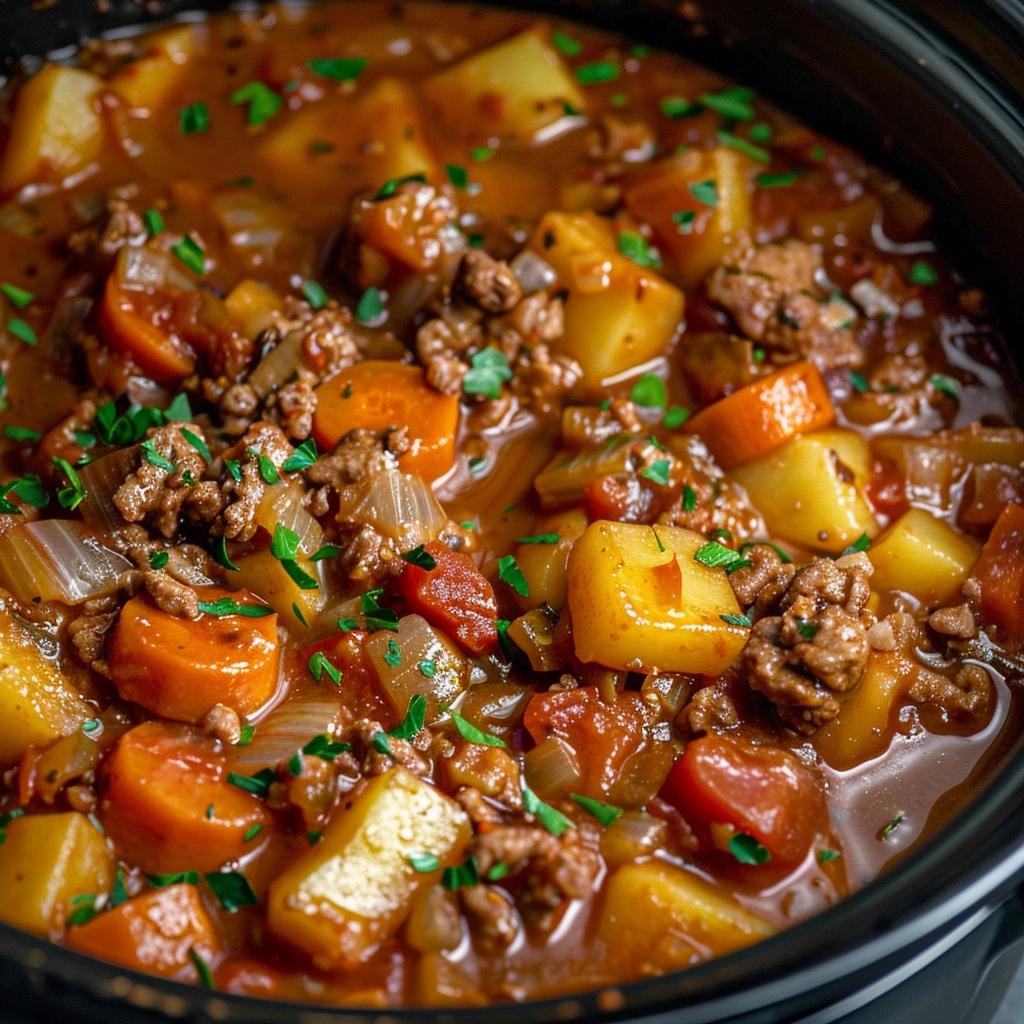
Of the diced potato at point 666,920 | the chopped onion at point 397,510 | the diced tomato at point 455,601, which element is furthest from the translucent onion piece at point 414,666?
the diced potato at point 666,920

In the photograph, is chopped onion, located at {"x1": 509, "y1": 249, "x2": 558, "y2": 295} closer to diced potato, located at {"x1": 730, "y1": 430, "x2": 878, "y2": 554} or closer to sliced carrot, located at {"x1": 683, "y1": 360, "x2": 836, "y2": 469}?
sliced carrot, located at {"x1": 683, "y1": 360, "x2": 836, "y2": 469}

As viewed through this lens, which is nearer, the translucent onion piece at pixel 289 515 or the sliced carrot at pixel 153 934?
the sliced carrot at pixel 153 934

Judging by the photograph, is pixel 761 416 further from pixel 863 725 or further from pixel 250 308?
pixel 250 308

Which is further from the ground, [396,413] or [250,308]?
[250,308]

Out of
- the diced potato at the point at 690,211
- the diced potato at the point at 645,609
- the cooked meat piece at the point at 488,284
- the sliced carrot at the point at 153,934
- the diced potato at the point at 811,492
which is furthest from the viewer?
the diced potato at the point at 690,211

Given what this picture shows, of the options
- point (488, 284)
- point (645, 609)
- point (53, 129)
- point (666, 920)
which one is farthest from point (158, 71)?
point (666, 920)

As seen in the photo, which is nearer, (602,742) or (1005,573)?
(602,742)

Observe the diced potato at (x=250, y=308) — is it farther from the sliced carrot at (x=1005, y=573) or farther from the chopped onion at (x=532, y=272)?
the sliced carrot at (x=1005, y=573)
